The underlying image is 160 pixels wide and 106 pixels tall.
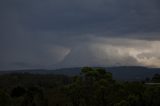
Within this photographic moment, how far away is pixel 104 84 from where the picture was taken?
53.2 meters

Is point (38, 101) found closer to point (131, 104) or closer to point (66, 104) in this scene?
point (66, 104)

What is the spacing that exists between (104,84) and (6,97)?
46.3 ft

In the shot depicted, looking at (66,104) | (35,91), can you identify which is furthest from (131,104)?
(35,91)

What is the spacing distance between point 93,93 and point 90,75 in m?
3.42

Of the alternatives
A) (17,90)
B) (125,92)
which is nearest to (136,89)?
(125,92)

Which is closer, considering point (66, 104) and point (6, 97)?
point (6, 97)

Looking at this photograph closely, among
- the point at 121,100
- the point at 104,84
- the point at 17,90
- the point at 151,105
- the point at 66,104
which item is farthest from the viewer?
the point at 17,90

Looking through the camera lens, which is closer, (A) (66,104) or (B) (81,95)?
(B) (81,95)

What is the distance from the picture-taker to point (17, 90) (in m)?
91.2

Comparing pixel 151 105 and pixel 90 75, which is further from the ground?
pixel 90 75

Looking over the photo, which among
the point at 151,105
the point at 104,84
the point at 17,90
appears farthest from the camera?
A: the point at 17,90

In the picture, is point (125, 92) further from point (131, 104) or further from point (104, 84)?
point (104, 84)

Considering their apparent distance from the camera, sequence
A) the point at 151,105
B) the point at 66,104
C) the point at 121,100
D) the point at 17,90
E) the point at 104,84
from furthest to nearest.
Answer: the point at 17,90 → the point at 66,104 → the point at 151,105 → the point at 121,100 → the point at 104,84

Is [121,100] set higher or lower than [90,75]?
lower
